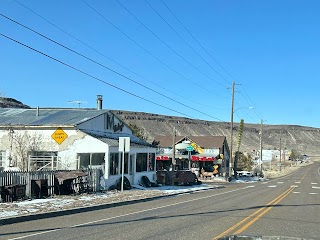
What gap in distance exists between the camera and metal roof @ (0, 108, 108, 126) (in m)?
27.1

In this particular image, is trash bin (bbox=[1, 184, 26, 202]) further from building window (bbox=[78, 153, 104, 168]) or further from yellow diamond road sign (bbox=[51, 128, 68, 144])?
building window (bbox=[78, 153, 104, 168])

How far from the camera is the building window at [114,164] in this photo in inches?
1021

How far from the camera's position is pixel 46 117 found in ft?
95.5

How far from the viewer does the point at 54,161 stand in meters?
25.9

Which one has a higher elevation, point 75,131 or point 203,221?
point 75,131

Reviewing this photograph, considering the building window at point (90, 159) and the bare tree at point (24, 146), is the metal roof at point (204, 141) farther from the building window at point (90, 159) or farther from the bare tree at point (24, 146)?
the bare tree at point (24, 146)

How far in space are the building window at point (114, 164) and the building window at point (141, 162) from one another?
352 cm

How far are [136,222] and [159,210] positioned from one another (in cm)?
367

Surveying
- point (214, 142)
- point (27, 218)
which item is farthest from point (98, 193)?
point (214, 142)


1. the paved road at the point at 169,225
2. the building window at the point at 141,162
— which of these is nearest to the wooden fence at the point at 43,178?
the paved road at the point at 169,225

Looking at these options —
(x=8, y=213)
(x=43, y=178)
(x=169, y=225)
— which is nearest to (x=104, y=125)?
(x=43, y=178)

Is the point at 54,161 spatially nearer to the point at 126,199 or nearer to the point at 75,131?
the point at 75,131

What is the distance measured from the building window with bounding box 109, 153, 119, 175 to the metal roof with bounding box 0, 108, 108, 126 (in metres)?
3.03

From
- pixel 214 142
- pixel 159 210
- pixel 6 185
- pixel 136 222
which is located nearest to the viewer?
pixel 136 222
